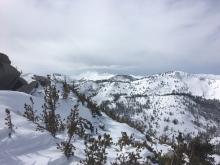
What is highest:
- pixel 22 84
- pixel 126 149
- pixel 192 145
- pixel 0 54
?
pixel 0 54

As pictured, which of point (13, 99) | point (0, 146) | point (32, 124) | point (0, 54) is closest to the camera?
point (0, 146)

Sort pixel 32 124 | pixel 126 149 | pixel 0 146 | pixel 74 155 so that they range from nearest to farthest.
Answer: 1. pixel 0 146
2. pixel 74 155
3. pixel 32 124
4. pixel 126 149

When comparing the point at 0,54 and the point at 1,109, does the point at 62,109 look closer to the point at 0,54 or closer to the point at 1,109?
the point at 1,109

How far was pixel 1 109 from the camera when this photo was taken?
19.3 metres

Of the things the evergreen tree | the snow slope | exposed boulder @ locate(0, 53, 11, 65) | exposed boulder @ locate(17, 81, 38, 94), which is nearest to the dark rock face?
exposed boulder @ locate(0, 53, 11, 65)

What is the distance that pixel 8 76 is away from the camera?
3406cm

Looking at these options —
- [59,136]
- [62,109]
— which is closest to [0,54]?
[62,109]

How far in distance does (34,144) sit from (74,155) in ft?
6.82

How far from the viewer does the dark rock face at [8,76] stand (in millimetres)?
33594

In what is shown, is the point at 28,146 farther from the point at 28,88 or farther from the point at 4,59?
the point at 4,59

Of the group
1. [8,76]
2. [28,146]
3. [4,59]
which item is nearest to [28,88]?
[8,76]

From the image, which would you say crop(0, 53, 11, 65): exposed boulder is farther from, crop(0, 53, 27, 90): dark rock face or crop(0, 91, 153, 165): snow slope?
crop(0, 91, 153, 165): snow slope

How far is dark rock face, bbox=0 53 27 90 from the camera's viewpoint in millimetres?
33594

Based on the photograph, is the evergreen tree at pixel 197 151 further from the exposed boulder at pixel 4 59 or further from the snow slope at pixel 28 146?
the exposed boulder at pixel 4 59
